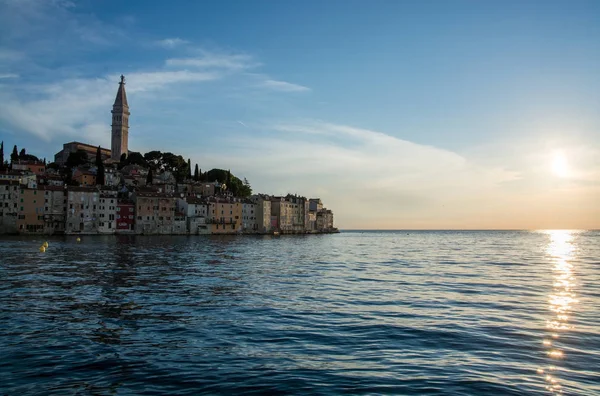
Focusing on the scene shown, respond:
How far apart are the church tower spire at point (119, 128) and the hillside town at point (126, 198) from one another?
0.28 meters

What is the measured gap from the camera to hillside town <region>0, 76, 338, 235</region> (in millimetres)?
88600

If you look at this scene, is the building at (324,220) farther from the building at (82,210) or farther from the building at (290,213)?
the building at (82,210)

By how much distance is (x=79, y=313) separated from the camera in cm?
1518

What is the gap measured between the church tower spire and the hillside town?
0.28m

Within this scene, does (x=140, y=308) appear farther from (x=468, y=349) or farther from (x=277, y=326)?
(x=468, y=349)

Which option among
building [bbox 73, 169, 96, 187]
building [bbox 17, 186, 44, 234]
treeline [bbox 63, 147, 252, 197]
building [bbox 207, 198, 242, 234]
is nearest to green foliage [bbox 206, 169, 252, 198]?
treeline [bbox 63, 147, 252, 197]

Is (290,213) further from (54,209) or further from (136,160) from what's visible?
(54,209)

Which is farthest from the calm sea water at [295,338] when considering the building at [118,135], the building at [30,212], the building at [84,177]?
the building at [118,135]

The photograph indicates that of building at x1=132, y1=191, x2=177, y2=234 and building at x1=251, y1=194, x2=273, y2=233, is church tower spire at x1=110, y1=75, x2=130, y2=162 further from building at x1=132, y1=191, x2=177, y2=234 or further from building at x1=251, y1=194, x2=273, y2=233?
building at x1=132, y1=191, x2=177, y2=234

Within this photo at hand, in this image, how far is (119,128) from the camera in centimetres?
14688

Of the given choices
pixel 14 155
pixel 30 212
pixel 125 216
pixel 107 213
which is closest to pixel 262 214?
pixel 125 216

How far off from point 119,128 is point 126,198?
51666 mm

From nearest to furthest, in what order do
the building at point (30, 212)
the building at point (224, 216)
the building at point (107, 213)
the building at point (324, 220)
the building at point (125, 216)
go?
the building at point (30, 212) < the building at point (107, 213) < the building at point (125, 216) < the building at point (224, 216) < the building at point (324, 220)

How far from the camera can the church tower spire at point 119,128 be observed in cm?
14688
